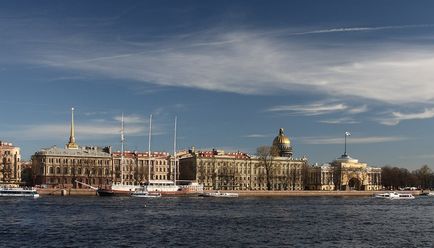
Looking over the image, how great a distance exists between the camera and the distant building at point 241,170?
16038 centimetres

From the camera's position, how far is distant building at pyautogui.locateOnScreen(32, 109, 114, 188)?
145625mm

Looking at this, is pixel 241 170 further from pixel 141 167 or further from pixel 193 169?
pixel 141 167

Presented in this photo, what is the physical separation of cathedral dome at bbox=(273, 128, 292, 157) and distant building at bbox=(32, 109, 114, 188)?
53.3 meters

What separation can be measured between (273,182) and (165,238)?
12668cm

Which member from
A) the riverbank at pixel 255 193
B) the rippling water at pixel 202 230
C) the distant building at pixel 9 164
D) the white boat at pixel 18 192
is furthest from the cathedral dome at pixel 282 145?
the rippling water at pixel 202 230

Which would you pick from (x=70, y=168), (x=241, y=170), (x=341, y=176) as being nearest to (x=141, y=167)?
(x=70, y=168)

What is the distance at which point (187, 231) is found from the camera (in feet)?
154

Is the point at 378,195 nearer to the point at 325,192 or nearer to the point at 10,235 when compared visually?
the point at 325,192

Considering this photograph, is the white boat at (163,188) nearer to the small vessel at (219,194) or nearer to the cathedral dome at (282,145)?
the small vessel at (219,194)

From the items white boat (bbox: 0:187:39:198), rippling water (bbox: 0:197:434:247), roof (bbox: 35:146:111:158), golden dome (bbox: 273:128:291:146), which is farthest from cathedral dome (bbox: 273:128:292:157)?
rippling water (bbox: 0:197:434:247)

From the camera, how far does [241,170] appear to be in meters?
171

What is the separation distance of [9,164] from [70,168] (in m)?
13.0

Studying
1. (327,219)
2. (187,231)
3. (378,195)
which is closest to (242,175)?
(378,195)

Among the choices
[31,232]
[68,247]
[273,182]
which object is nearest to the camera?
[68,247]
